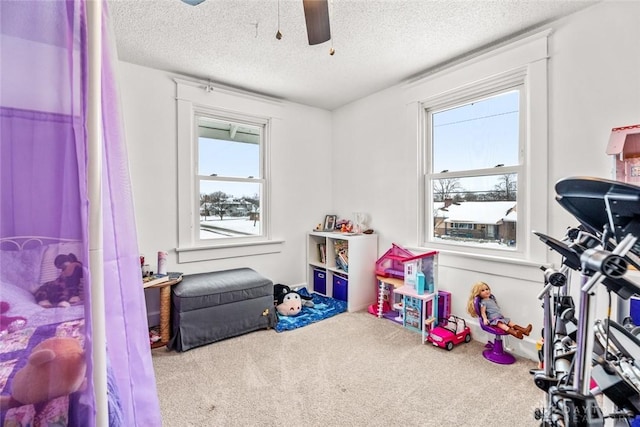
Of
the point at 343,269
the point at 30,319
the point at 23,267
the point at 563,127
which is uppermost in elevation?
the point at 563,127

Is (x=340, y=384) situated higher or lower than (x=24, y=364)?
lower

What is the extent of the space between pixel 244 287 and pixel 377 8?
2.32 meters

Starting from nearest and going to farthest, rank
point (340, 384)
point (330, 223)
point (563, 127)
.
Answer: point (340, 384)
point (563, 127)
point (330, 223)

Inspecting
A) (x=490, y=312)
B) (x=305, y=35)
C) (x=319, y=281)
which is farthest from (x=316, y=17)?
(x=319, y=281)

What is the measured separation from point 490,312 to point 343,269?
1.52 m

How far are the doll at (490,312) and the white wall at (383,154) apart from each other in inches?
5.0

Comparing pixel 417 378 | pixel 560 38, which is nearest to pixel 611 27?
pixel 560 38

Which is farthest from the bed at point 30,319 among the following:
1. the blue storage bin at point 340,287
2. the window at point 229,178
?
the blue storage bin at point 340,287

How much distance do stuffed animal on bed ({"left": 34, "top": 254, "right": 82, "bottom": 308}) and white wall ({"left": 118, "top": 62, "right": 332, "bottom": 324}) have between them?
5.74 ft

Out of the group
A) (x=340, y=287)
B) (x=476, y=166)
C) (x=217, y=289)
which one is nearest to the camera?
(x=217, y=289)

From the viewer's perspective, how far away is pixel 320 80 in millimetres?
3109

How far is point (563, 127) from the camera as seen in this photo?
2.11m

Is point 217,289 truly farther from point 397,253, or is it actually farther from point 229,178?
point 397,253

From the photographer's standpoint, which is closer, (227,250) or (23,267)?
(23,267)
